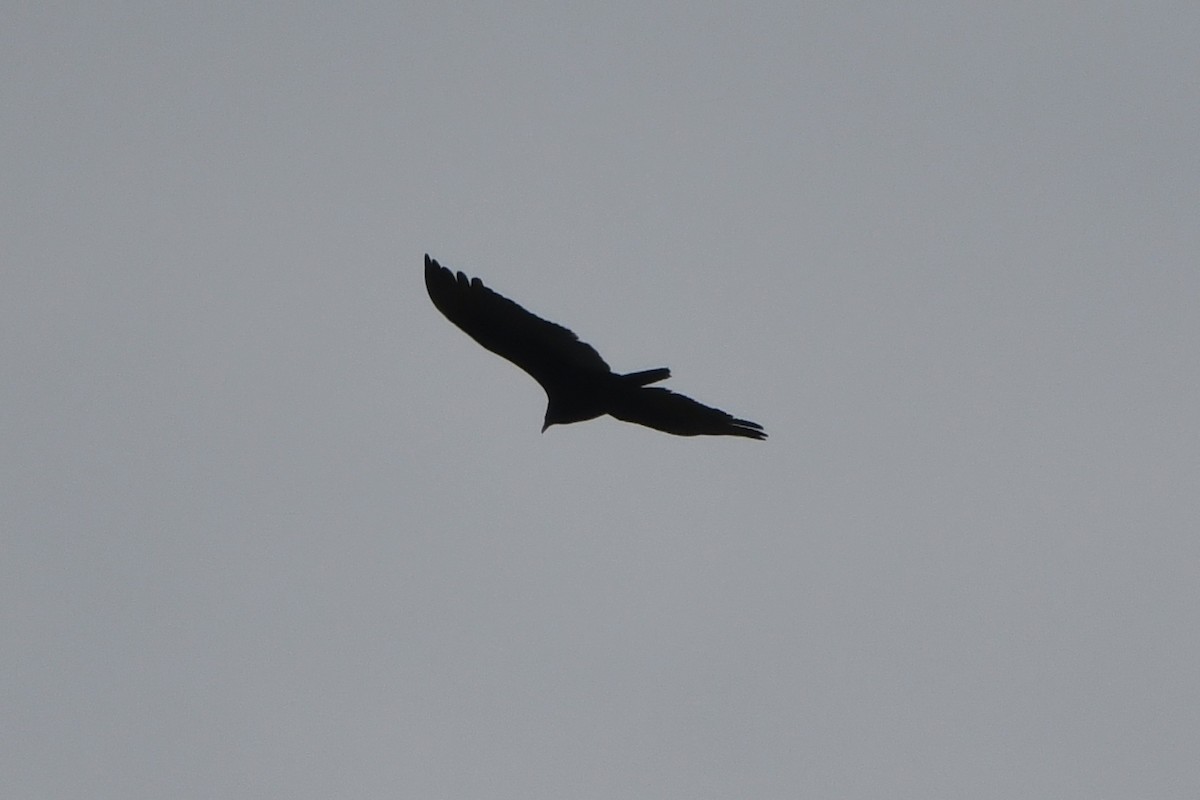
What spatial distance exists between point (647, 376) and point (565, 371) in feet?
3.65

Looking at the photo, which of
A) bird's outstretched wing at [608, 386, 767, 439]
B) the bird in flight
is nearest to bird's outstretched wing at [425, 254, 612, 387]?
the bird in flight

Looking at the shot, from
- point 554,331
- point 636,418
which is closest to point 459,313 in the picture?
point 554,331

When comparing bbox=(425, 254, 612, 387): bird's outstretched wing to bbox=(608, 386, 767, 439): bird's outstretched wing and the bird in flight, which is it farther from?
bbox=(608, 386, 767, 439): bird's outstretched wing

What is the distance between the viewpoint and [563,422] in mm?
17875

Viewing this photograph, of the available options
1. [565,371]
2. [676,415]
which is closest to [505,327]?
[565,371]

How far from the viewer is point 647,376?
16562mm

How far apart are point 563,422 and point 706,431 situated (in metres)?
1.34

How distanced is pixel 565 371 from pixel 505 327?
28.6 inches

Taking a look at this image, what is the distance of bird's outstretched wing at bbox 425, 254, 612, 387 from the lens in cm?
1691

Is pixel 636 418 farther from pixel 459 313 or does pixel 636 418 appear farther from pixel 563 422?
pixel 459 313

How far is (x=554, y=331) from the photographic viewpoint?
17.0 m

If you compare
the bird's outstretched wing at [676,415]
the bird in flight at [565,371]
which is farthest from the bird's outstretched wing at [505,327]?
the bird's outstretched wing at [676,415]

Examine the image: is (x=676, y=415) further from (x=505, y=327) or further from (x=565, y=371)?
(x=505, y=327)

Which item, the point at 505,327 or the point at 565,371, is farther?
the point at 565,371
